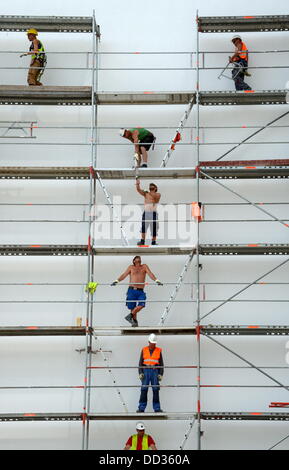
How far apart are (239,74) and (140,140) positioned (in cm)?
210

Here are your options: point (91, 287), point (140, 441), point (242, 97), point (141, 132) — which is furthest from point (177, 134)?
point (140, 441)

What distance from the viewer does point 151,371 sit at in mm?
17016

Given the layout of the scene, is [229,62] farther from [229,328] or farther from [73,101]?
[229,328]

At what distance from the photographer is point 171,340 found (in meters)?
17.7

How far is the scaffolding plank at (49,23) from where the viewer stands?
18656mm

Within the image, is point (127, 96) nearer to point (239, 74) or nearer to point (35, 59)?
point (35, 59)

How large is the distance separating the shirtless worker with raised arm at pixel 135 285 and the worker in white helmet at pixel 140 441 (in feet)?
5.64

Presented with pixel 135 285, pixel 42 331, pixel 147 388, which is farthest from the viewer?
pixel 135 285

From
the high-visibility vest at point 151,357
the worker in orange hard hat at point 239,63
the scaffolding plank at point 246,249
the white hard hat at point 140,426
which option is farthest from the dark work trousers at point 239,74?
the white hard hat at point 140,426

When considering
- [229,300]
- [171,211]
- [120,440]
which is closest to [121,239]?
[171,211]

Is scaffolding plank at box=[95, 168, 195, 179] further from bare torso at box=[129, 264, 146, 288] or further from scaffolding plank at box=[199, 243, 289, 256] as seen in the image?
bare torso at box=[129, 264, 146, 288]

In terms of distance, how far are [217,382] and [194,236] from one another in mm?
2483

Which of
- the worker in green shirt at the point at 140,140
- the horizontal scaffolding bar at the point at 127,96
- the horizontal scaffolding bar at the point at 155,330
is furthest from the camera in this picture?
the horizontal scaffolding bar at the point at 127,96
